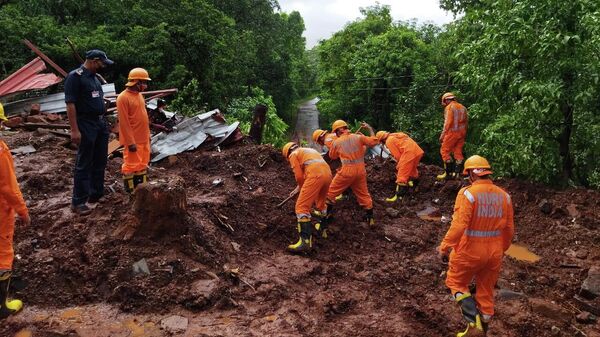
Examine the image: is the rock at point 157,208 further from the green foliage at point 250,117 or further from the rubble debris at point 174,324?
the green foliage at point 250,117

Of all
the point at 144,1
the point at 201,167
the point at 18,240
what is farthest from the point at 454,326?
the point at 144,1

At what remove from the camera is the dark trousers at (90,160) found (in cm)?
532

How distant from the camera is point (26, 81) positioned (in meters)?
10.0

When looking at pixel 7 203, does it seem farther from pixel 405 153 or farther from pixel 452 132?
pixel 452 132

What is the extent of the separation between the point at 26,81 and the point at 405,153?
830 cm

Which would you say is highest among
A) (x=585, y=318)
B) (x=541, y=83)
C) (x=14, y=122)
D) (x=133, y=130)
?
(x=541, y=83)

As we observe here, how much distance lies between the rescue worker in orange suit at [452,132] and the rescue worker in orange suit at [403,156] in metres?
0.69

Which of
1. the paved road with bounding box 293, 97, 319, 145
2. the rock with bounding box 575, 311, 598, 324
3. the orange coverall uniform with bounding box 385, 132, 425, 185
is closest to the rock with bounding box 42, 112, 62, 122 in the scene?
the orange coverall uniform with bounding box 385, 132, 425, 185

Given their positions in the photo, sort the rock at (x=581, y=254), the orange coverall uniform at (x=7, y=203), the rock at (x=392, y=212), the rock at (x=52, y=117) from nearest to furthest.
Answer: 1. the orange coverall uniform at (x=7, y=203)
2. the rock at (x=581, y=254)
3. the rock at (x=392, y=212)
4. the rock at (x=52, y=117)

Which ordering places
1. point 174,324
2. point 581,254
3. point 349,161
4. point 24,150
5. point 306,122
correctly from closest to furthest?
point 174,324
point 581,254
point 349,161
point 24,150
point 306,122

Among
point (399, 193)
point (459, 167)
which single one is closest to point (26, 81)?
point (399, 193)

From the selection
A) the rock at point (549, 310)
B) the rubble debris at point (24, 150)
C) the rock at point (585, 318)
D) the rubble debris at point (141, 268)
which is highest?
the rubble debris at point (24, 150)

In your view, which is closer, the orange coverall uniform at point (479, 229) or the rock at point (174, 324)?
the rock at point (174, 324)

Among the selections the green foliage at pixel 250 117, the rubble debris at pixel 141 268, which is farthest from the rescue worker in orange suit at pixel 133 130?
the green foliage at pixel 250 117
